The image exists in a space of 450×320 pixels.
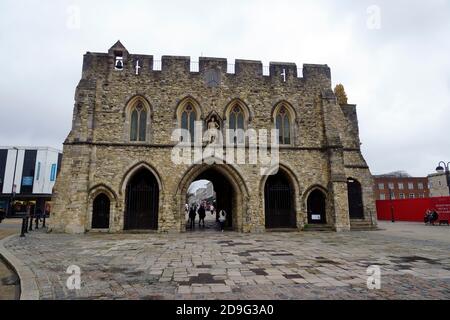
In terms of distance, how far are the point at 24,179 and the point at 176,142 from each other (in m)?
29.3

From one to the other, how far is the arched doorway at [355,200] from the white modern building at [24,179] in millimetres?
33699

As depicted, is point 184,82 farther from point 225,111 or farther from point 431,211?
point 431,211

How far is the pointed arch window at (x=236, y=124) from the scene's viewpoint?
15.3m

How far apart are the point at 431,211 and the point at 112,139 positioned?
23.4 meters

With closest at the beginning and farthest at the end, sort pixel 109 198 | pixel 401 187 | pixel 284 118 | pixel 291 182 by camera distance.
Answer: pixel 109 198 → pixel 291 182 → pixel 284 118 → pixel 401 187

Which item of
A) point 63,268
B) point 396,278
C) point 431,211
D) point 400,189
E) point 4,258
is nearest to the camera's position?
point 396,278

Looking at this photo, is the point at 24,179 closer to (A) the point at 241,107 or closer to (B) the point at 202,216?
(B) the point at 202,216

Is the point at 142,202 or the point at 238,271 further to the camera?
the point at 142,202

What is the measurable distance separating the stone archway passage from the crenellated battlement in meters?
6.63

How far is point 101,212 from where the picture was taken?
14.1 meters

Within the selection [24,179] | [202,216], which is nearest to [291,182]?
[202,216]

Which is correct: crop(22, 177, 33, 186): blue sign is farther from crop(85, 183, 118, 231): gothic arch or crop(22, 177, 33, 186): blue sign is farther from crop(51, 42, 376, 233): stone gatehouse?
crop(85, 183, 118, 231): gothic arch

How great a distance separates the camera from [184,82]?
1550 cm

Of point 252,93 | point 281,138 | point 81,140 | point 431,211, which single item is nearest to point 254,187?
point 281,138
